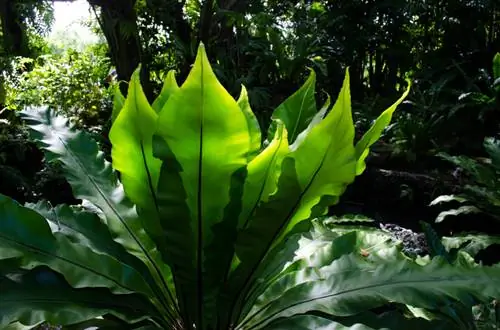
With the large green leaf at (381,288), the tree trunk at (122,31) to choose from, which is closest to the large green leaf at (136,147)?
the large green leaf at (381,288)

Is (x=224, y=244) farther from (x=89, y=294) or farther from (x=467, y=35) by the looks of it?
(x=467, y=35)

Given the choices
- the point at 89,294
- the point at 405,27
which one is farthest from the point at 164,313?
the point at 405,27

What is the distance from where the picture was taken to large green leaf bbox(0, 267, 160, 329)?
94 centimetres

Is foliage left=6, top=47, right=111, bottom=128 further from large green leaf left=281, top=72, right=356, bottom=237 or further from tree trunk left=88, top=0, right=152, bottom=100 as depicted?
large green leaf left=281, top=72, right=356, bottom=237

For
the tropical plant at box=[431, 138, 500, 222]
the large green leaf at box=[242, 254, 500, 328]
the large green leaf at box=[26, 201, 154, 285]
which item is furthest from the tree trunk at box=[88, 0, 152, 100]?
the large green leaf at box=[242, 254, 500, 328]

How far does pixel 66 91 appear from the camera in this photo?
4.68 metres

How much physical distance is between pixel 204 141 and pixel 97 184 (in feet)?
1.39

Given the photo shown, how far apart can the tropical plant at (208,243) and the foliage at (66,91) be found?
11.6 ft

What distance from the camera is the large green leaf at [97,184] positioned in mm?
1199

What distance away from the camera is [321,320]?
1014 mm

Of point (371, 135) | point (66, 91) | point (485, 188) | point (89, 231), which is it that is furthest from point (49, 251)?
point (66, 91)

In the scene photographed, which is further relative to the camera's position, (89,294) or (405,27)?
(405,27)

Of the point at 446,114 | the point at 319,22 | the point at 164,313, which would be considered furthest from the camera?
the point at 319,22

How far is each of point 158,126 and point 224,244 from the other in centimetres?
30
